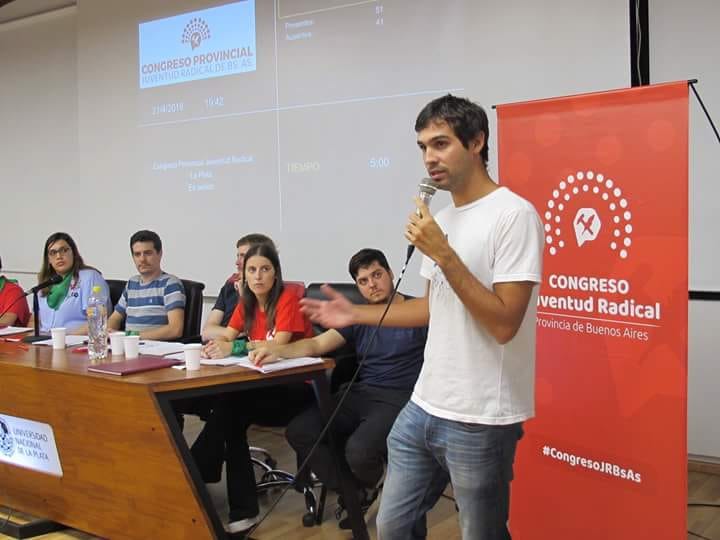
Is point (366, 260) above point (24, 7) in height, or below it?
below

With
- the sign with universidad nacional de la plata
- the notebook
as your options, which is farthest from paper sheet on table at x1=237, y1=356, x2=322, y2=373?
the sign with universidad nacional de la plata

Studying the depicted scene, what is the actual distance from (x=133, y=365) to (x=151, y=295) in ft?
4.10

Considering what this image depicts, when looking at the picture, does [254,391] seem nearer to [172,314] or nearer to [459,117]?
[172,314]

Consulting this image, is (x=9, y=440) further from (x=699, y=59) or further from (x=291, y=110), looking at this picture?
(x=699, y=59)

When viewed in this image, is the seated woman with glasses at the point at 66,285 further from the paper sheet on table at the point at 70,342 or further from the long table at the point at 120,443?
the long table at the point at 120,443

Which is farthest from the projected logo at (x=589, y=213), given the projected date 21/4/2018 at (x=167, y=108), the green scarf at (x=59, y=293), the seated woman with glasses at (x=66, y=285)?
the projected date 21/4/2018 at (x=167, y=108)

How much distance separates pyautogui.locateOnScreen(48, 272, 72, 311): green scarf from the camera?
409 cm

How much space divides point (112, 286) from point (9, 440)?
1.43 m

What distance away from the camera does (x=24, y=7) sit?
248 inches

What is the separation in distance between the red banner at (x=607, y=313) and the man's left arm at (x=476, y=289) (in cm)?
86

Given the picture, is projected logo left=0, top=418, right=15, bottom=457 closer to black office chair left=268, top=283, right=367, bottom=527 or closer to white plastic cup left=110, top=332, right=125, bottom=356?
white plastic cup left=110, top=332, right=125, bottom=356

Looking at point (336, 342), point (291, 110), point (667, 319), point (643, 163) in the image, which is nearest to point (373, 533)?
point (336, 342)

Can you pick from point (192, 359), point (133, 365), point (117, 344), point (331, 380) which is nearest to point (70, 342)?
point (117, 344)

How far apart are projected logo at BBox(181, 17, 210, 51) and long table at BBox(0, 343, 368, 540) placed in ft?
8.50
